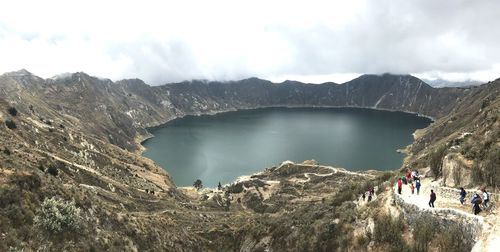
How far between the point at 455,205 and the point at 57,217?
3291 cm

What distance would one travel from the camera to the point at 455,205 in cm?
3109

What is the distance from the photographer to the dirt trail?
82.4ft

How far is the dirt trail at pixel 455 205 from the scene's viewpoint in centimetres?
2511

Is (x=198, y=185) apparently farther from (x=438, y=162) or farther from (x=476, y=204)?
(x=476, y=204)

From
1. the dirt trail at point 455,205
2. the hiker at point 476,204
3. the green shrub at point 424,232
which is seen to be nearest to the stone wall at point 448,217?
the dirt trail at point 455,205

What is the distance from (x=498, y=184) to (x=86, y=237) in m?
35.9

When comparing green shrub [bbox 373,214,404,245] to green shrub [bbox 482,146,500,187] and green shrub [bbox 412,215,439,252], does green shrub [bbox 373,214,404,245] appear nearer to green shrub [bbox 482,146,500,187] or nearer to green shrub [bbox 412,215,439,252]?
green shrub [bbox 412,215,439,252]

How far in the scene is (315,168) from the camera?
160250 mm

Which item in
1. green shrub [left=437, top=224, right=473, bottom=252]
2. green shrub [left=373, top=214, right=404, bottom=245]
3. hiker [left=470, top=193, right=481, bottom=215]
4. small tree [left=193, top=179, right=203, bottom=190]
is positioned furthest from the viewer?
small tree [left=193, top=179, right=203, bottom=190]

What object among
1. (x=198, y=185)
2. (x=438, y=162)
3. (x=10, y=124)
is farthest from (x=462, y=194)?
(x=198, y=185)

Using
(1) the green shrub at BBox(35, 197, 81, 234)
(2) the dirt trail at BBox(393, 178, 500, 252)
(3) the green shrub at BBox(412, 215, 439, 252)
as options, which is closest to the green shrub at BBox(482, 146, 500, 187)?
(2) the dirt trail at BBox(393, 178, 500, 252)

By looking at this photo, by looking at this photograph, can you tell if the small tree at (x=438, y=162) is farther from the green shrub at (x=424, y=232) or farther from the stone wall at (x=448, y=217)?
the green shrub at (x=424, y=232)

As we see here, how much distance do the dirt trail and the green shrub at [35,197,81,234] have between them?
29641 mm

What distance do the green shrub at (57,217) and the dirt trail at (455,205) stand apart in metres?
29.6
